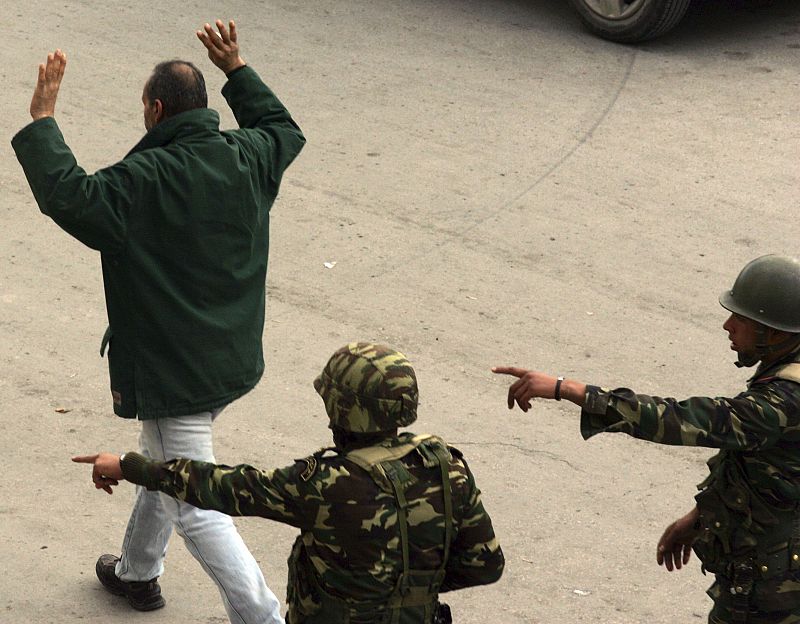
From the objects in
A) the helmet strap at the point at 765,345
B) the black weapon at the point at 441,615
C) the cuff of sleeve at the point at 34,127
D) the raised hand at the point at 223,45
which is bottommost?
the black weapon at the point at 441,615

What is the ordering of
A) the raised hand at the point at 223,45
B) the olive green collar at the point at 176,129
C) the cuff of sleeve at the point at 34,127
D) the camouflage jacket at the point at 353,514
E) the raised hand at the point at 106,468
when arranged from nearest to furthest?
the camouflage jacket at the point at 353,514
the raised hand at the point at 106,468
the cuff of sleeve at the point at 34,127
the olive green collar at the point at 176,129
the raised hand at the point at 223,45

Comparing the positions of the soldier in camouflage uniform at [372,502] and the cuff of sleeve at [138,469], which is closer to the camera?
the soldier in camouflage uniform at [372,502]

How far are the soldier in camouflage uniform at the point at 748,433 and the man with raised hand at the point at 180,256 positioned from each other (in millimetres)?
1031

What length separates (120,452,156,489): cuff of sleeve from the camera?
3.78 m

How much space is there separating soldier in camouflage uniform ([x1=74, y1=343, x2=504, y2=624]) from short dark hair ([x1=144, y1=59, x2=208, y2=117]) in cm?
124

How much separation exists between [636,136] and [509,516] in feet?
13.4

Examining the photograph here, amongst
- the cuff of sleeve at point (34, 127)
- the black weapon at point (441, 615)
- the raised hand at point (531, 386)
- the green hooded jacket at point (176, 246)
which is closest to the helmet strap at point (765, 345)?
the raised hand at point (531, 386)

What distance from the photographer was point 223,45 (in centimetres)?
483

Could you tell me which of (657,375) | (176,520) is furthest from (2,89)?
(176,520)

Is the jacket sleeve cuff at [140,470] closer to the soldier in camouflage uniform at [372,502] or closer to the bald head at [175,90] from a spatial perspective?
the soldier in camouflage uniform at [372,502]

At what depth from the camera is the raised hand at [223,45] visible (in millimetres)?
4824

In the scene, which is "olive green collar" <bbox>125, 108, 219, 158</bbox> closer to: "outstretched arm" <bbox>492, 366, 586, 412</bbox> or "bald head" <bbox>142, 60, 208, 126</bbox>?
"bald head" <bbox>142, 60, 208, 126</bbox>

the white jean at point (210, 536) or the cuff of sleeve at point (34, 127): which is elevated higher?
the cuff of sleeve at point (34, 127)

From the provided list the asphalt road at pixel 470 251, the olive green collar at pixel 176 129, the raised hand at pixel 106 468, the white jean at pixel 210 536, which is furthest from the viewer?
the asphalt road at pixel 470 251
